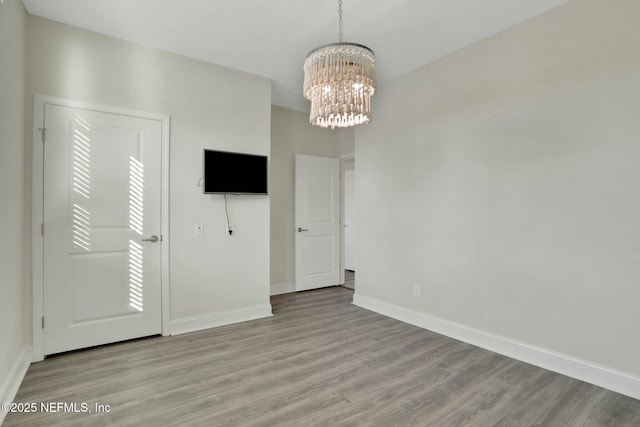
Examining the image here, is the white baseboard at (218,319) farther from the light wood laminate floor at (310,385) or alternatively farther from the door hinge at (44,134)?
the door hinge at (44,134)

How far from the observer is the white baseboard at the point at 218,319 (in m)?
3.25

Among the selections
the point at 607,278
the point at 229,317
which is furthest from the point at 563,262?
the point at 229,317

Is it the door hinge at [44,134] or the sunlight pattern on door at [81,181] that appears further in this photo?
the sunlight pattern on door at [81,181]

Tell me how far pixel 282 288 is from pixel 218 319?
151 cm

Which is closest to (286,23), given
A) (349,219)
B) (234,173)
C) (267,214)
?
(234,173)

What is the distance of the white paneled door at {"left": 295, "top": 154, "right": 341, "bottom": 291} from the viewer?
4.96m

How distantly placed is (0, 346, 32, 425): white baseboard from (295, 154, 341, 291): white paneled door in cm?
314

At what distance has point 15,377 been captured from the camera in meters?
2.20

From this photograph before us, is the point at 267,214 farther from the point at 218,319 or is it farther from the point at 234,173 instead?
the point at 218,319

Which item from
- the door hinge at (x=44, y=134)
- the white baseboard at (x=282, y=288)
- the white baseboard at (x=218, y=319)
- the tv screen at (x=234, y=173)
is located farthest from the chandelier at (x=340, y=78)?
the white baseboard at (x=282, y=288)

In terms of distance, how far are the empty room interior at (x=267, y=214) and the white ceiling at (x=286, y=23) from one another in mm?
22

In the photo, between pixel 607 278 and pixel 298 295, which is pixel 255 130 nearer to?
pixel 298 295

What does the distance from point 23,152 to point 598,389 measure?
474 centimetres

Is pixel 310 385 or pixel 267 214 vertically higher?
pixel 267 214
